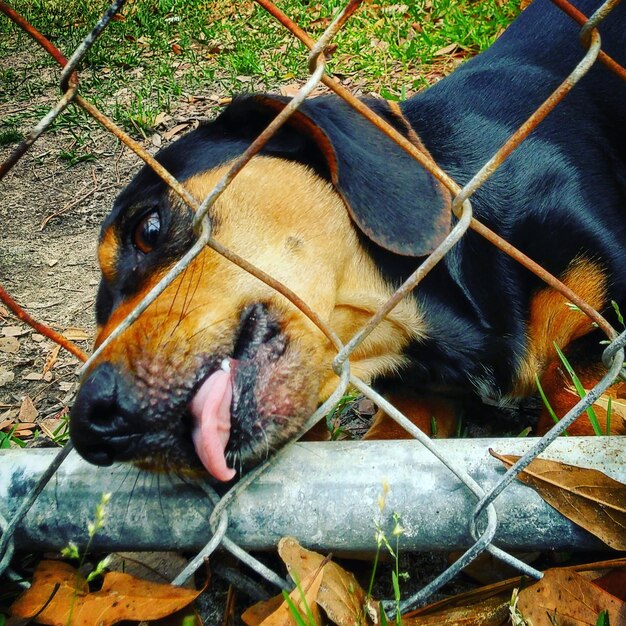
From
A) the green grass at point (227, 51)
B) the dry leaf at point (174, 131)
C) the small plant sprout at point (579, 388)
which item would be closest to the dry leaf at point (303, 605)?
the small plant sprout at point (579, 388)

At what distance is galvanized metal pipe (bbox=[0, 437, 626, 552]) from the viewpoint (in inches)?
59.0

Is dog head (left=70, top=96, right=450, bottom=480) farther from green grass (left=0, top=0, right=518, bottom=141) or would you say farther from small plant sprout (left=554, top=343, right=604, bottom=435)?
green grass (left=0, top=0, right=518, bottom=141)

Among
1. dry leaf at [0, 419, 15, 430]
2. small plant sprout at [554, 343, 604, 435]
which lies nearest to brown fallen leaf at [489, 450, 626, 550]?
small plant sprout at [554, 343, 604, 435]

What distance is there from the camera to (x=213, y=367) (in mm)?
1886

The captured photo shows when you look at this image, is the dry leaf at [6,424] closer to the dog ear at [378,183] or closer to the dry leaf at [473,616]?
the dog ear at [378,183]

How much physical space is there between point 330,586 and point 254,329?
75cm

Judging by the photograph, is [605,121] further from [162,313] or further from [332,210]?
[162,313]

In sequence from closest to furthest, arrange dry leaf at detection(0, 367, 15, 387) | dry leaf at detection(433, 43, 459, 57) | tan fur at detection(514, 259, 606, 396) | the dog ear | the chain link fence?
the chain link fence < the dog ear < tan fur at detection(514, 259, 606, 396) < dry leaf at detection(0, 367, 15, 387) < dry leaf at detection(433, 43, 459, 57)

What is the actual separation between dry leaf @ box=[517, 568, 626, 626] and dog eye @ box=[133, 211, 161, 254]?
148 cm

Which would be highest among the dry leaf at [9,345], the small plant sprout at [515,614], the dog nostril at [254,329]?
the small plant sprout at [515,614]

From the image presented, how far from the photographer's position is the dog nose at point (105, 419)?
161 centimetres

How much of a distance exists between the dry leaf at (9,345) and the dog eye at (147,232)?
1694 millimetres

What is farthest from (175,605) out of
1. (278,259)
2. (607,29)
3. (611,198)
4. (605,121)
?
(607,29)

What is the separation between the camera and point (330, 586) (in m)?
1.51
